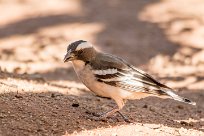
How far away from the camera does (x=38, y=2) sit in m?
18.8

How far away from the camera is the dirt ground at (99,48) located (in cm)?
746

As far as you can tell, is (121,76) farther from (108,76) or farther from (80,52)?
(80,52)

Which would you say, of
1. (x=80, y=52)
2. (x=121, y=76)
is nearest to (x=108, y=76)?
(x=121, y=76)

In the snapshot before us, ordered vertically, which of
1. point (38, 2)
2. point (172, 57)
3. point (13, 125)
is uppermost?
point (38, 2)

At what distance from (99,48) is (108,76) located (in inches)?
317

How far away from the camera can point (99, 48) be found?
15461 millimetres

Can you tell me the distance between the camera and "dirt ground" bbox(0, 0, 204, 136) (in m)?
7.46

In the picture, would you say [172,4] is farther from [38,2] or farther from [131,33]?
[38,2]

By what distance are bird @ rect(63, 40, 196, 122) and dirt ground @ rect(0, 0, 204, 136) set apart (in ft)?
1.41

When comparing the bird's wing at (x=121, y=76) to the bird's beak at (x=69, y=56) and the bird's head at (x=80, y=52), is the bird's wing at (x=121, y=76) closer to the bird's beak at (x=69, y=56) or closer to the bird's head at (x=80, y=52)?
the bird's head at (x=80, y=52)

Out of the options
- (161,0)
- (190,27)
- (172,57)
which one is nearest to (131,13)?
(161,0)

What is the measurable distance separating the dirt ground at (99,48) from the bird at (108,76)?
430 millimetres

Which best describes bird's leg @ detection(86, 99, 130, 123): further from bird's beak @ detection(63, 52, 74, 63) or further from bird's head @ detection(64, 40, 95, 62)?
bird's beak @ detection(63, 52, 74, 63)

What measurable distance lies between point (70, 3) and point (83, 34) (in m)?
2.35
